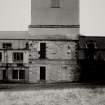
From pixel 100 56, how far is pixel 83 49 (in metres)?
1.24

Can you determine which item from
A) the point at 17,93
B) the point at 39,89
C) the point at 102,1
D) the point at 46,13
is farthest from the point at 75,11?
the point at 17,93

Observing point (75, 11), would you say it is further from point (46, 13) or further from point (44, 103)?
point (44, 103)

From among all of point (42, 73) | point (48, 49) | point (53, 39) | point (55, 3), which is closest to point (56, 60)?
point (48, 49)

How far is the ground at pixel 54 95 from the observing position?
9.55 meters

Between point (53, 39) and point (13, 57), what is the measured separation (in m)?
3.19

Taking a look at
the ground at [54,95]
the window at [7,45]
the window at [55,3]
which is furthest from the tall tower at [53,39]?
the ground at [54,95]

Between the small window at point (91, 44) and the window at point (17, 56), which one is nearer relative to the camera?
the small window at point (91, 44)

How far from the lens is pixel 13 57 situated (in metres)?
14.0

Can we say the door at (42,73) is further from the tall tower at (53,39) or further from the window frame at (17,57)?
the window frame at (17,57)

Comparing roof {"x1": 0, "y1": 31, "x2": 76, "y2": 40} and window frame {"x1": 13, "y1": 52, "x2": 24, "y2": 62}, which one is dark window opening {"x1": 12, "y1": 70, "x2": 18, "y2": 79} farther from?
roof {"x1": 0, "y1": 31, "x2": 76, "y2": 40}

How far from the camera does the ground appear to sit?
9547 millimetres

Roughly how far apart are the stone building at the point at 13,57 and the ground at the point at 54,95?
110 inches

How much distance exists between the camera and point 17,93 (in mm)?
10125

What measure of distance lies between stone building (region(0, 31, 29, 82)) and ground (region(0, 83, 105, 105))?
9.20 feet
